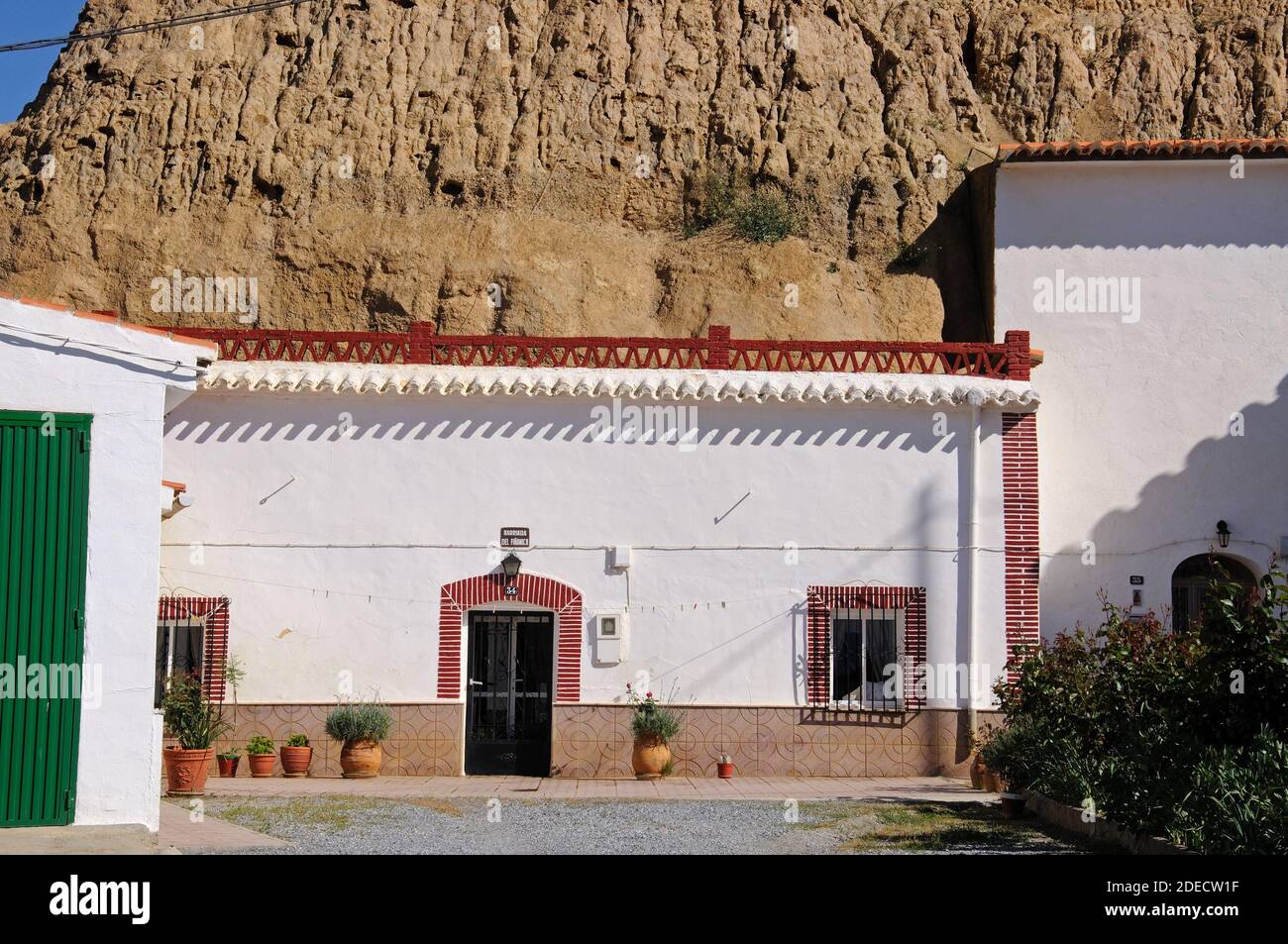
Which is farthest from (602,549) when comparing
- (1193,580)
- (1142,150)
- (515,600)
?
(1142,150)

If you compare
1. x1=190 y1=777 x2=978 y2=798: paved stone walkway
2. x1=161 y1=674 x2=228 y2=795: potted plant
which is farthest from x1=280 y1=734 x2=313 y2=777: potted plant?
x1=161 y1=674 x2=228 y2=795: potted plant

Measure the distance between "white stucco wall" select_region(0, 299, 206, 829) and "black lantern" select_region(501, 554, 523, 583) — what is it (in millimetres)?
5654

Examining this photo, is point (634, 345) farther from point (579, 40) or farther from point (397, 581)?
point (579, 40)

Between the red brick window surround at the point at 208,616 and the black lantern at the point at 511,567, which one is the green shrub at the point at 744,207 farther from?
the red brick window surround at the point at 208,616

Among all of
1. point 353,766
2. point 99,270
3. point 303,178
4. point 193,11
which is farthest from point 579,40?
point 353,766

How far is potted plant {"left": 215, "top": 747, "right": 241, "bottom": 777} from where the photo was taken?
16.6 m

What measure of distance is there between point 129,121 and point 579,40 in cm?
758

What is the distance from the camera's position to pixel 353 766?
16.7 meters

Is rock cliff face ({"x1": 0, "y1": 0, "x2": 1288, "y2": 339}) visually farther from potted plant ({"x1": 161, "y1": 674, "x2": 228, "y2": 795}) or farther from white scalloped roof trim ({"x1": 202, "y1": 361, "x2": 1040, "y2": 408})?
potted plant ({"x1": 161, "y1": 674, "x2": 228, "y2": 795})

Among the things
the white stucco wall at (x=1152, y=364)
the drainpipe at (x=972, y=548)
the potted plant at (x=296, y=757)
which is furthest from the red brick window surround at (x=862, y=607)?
the potted plant at (x=296, y=757)

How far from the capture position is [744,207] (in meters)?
24.9

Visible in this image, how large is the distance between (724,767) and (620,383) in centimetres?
445

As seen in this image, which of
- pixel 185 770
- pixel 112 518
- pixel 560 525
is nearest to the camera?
pixel 112 518

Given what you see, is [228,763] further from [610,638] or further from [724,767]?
[724,767]
